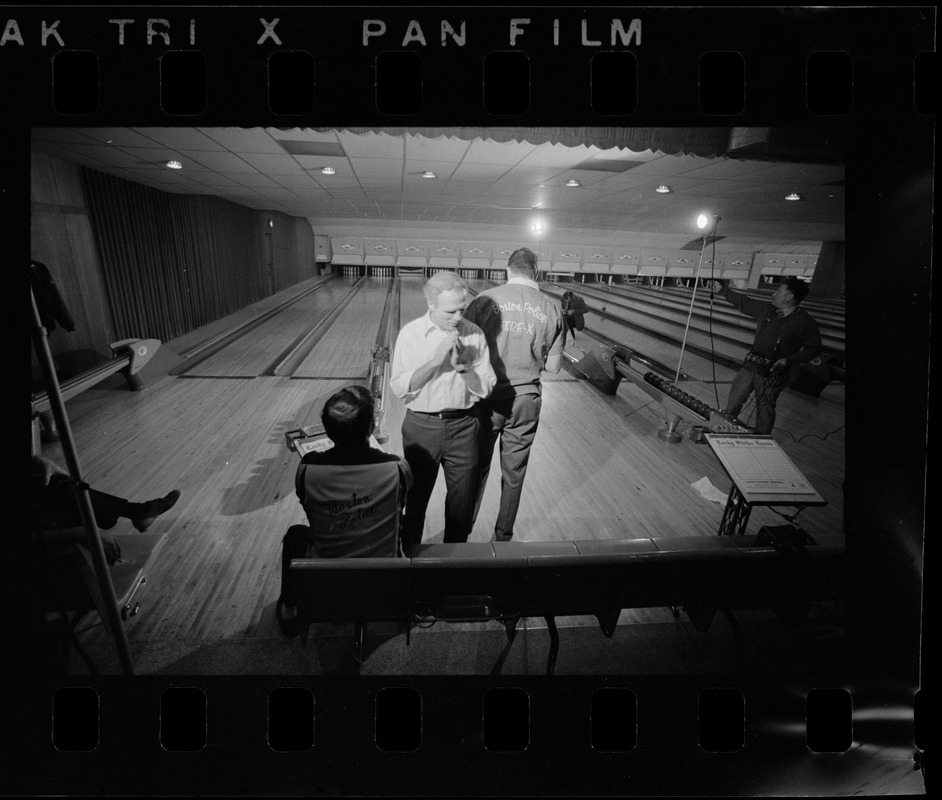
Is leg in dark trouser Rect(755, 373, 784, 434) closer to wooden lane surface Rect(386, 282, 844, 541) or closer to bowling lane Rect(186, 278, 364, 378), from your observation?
wooden lane surface Rect(386, 282, 844, 541)

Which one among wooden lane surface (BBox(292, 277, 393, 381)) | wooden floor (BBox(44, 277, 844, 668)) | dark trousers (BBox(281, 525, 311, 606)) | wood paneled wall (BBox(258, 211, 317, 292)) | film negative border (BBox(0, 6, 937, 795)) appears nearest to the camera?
film negative border (BBox(0, 6, 937, 795))

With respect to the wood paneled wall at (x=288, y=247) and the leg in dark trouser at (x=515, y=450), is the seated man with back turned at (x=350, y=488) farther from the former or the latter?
the wood paneled wall at (x=288, y=247)

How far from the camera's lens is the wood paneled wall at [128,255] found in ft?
14.4

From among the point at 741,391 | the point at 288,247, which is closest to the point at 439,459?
the point at 741,391

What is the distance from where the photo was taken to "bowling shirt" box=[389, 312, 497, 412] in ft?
6.21

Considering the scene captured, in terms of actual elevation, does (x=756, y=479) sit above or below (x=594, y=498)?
above

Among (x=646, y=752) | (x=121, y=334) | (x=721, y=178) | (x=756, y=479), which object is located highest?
(x=721, y=178)

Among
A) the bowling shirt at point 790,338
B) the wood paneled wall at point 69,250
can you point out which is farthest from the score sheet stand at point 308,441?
the wood paneled wall at point 69,250

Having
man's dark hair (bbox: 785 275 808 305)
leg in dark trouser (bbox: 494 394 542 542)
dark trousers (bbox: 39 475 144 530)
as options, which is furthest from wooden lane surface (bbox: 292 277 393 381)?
man's dark hair (bbox: 785 275 808 305)

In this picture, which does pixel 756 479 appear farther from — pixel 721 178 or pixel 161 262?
pixel 161 262

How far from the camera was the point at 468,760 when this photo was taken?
57.8 inches

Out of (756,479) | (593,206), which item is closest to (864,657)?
(756,479)

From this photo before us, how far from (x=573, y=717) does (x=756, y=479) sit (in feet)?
3.51

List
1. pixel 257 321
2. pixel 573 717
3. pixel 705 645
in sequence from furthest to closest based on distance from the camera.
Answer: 1. pixel 257 321
2. pixel 705 645
3. pixel 573 717
